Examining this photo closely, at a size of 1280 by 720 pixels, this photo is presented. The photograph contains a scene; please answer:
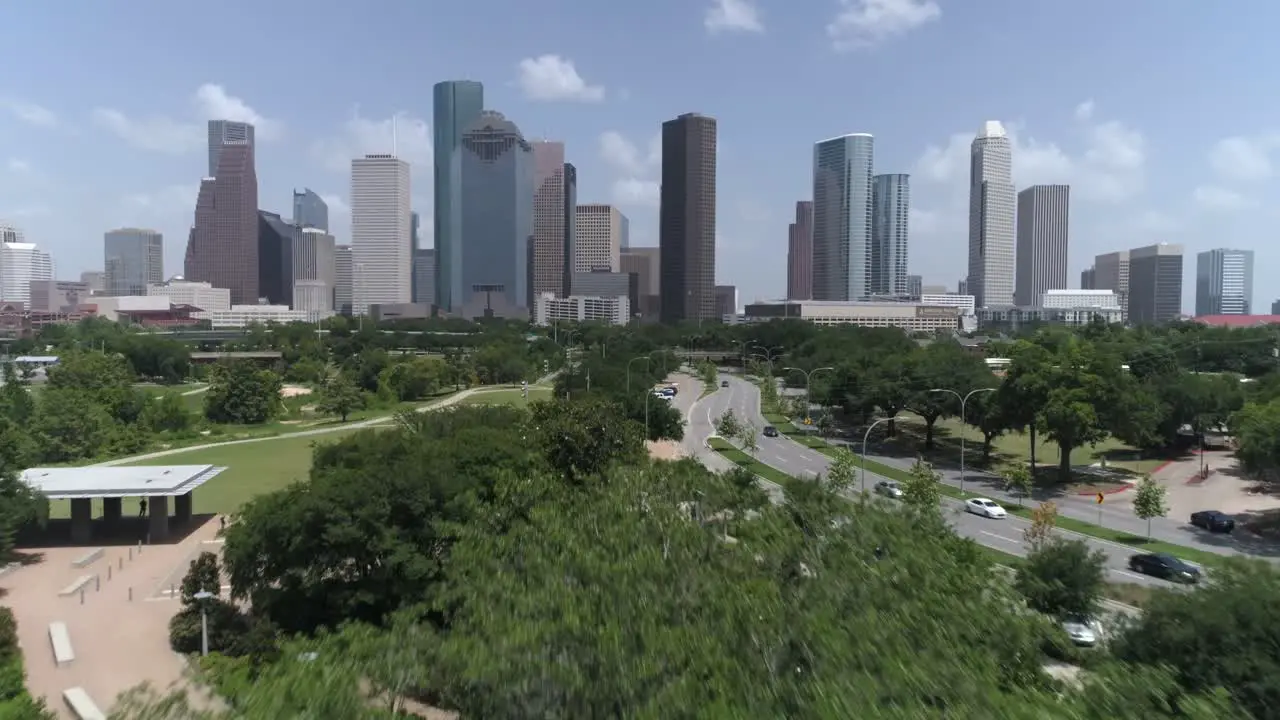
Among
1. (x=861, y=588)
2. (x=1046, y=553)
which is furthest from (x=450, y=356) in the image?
(x=861, y=588)

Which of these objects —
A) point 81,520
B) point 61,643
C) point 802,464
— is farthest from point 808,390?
point 61,643

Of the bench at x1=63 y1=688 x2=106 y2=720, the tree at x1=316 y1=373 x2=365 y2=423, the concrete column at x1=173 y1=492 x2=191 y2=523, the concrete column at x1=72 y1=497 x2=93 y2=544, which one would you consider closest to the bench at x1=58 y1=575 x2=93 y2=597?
the concrete column at x1=72 y1=497 x2=93 y2=544

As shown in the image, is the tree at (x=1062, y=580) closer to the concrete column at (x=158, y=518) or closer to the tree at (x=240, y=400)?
the concrete column at (x=158, y=518)

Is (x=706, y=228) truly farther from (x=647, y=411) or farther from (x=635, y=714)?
(x=635, y=714)

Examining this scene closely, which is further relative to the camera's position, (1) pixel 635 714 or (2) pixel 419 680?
(2) pixel 419 680

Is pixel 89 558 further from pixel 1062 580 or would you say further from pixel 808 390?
pixel 808 390

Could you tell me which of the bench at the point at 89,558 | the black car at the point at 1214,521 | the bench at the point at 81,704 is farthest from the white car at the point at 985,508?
the bench at the point at 89,558

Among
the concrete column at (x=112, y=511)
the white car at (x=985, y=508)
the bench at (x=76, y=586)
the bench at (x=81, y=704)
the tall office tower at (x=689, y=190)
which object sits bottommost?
the bench at (x=76, y=586)
